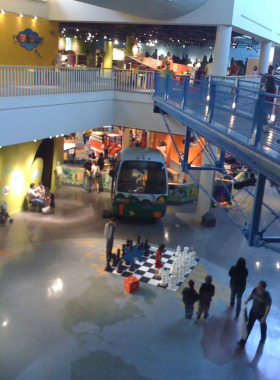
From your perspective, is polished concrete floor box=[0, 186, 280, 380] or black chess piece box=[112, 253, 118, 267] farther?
black chess piece box=[112, 253, 118, 267]

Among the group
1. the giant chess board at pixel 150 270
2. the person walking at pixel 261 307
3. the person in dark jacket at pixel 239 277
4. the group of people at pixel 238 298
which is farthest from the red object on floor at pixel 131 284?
the person walking at pixel 261 307

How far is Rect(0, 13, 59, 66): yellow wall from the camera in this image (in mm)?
15516

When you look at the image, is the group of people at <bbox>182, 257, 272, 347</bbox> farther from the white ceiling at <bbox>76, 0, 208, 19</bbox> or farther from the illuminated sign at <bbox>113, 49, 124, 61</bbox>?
the illuminated sign at <bbox>113, 49, 124, 61</bbox>

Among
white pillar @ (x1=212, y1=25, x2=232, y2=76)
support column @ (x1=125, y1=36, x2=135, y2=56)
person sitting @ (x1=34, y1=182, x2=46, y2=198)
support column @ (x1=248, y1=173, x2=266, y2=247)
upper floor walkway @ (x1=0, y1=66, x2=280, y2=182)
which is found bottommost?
person sitting @ (x1=34, y1=182, x2=46, y2=198)

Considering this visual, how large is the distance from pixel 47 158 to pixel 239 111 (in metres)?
11.2

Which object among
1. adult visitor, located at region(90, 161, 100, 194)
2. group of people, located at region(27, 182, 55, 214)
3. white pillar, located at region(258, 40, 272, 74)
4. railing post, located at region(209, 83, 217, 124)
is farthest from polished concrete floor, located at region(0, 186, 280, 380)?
white pillar, located at region(258, 40, 272, 74)

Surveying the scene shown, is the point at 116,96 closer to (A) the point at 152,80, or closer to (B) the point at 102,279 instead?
(A) the point at 152,80

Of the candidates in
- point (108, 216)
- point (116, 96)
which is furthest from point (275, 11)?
point (108, 216)

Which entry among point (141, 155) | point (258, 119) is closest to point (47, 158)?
point (141, 155)

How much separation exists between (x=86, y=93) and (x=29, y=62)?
173 inches

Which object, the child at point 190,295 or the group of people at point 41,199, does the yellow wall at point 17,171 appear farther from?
the child at point 190,295

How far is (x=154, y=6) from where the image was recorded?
43.1 feet

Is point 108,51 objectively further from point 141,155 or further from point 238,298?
point 238,298

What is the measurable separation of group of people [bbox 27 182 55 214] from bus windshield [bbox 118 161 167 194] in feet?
9.97
